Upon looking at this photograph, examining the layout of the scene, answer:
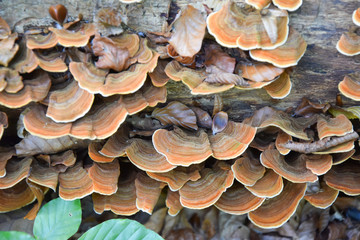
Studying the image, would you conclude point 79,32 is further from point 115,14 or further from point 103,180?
point 103,180

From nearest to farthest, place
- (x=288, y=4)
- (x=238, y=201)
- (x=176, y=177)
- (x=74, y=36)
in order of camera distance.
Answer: (x=288, y=4) → (x=74, y=36) → (x=176, y=177) → (x=238, y=201)

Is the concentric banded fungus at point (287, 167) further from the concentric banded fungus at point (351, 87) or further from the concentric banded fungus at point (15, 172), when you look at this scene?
the concentric banded fungus at point (15, 172)

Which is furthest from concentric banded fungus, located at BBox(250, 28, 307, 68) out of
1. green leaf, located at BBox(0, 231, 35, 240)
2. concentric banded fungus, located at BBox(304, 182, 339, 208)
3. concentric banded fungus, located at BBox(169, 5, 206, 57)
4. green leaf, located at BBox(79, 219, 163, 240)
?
green leaf, located at BBox(0, 231, 35, 240)

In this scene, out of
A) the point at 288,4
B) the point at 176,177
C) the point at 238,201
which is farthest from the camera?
the point at 238,201

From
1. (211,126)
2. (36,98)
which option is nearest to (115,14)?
(36,98)

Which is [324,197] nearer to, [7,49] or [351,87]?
[351,87]

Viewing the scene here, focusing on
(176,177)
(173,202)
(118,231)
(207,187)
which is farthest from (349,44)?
(118,231)
